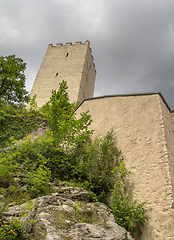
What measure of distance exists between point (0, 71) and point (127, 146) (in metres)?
9.70

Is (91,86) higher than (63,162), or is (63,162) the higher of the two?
(91,86)

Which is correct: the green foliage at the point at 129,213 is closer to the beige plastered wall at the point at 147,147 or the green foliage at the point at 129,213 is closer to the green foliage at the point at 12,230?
the beige plastered wall at the point at 147,147

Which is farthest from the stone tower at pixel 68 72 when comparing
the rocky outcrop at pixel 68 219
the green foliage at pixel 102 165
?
the rocky outcrop at pixel 68 219

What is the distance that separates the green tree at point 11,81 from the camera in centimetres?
1258

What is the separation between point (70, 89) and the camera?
66.3 ft

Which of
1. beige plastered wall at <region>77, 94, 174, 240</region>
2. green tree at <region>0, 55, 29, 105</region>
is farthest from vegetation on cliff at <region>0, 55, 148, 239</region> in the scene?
green tree at <region>0, 55, 29, 105</region>

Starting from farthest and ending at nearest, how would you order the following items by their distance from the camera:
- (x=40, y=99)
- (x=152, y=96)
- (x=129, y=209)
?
(x=40, y=99) < (x=152, y=96) < (x=129, y=209)

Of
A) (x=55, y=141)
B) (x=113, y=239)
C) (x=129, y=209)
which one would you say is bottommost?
(x=113, y=239)

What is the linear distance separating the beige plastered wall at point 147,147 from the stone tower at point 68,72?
1124 cm

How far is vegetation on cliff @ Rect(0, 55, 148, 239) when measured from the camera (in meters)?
Result: 5.45

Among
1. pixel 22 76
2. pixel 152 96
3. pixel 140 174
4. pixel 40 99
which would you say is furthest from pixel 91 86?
pixel 140 174

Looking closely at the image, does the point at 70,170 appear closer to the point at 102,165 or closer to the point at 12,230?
the point at 102,165

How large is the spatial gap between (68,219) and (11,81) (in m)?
10.6

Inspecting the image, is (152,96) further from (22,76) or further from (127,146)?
(22,76)
